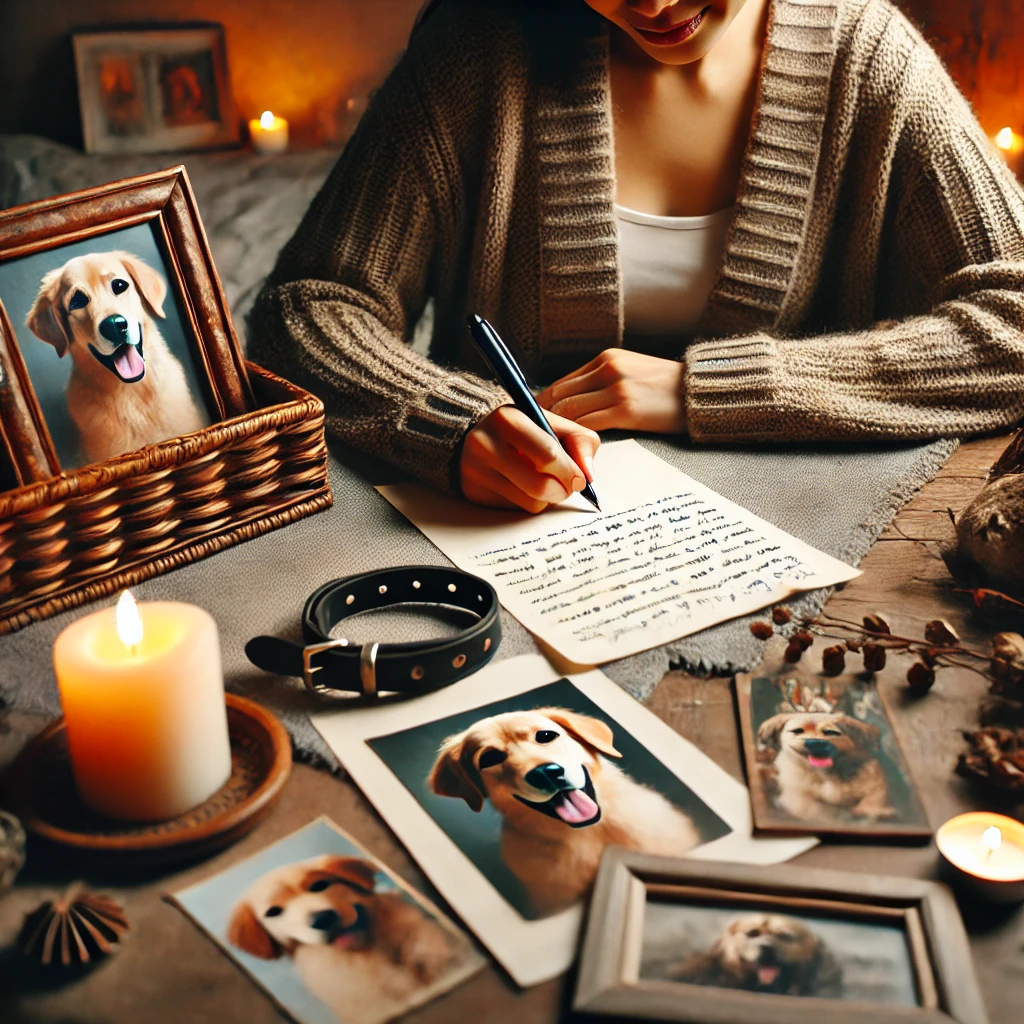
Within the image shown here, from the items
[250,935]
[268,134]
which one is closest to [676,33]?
[250,935]

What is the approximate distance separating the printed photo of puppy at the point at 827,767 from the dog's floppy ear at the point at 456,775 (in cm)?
17

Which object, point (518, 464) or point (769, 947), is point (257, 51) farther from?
point (769, 947)

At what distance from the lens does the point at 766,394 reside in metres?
1.00

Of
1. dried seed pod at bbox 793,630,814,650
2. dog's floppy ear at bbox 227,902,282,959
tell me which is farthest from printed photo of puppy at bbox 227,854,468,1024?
dried seed pod at bbox 793,630,814,650

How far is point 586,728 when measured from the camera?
624 millimetres

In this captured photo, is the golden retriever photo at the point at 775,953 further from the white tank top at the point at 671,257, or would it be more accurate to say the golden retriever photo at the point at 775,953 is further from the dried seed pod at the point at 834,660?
the white tank top at the point at 671,257

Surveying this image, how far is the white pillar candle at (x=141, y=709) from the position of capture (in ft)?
1.70

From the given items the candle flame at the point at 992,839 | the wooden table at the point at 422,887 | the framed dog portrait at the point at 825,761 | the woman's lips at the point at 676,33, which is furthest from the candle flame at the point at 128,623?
the woman's lips at the point at 676,33

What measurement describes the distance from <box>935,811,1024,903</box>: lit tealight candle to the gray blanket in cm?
18

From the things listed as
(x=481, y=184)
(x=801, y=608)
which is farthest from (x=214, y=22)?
(x=801, y=608)

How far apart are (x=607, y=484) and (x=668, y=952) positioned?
1.71ft

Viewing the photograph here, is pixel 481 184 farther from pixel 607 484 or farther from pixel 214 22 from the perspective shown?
pixel 214 22

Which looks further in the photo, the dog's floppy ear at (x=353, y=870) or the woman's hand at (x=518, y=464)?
the woman's hand at (x=518, y=464)

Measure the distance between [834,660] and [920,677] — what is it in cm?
5
